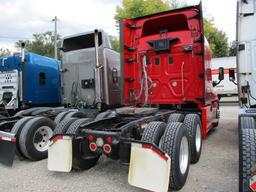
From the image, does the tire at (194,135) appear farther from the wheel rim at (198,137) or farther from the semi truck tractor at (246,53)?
the semi truck tractor at (246,53)

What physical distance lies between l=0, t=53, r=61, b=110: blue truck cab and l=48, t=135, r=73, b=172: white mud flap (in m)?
3.82

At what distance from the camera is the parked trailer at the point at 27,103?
4.45 m

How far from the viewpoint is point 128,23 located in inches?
255

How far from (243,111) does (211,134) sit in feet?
8.80

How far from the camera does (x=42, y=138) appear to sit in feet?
16.3

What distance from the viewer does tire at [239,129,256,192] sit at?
247 cm

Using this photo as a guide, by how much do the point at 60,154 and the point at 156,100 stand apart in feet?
11.0

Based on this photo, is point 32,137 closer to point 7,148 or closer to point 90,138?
point 7,148

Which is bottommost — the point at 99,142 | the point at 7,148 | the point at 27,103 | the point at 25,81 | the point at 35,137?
the point at 7,148

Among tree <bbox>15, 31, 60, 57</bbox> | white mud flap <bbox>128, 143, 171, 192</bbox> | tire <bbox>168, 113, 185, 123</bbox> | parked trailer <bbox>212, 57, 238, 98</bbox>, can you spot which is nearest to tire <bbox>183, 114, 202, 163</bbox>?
tire <bbox>168, 113, 185, 123</bbox>

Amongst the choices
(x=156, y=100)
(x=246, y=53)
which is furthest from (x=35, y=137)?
(x=246, y=53)

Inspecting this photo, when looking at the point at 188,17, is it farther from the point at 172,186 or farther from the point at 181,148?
the point at 172,186

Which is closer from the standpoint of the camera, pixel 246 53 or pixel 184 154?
pixel 184 154

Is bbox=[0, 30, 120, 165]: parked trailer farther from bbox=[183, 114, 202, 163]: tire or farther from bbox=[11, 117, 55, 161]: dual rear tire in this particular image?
bbox=[183, 114, 202, 163]: tire
